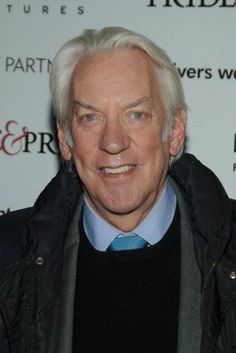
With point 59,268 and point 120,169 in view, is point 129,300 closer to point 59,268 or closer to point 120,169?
point 59,268

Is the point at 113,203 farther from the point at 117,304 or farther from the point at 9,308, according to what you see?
the point at 9,308

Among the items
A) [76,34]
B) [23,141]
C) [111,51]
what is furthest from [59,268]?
[76,34]

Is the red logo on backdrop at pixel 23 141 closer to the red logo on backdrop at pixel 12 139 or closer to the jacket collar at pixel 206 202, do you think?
the red logo on backdrop at pixel 12 139

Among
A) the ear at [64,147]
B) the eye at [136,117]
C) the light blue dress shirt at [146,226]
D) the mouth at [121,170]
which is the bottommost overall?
the light blue dress shirt at [146,226]

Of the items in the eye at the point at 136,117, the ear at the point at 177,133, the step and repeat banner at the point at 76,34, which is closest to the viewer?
the eye at the point at 136,117

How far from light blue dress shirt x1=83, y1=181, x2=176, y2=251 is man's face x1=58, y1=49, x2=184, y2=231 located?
0.14ft

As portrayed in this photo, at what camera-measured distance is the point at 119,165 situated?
5.38 feet

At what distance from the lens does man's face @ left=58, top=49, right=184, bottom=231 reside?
1.64 meters

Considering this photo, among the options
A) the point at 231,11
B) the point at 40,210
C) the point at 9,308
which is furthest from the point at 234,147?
the point at 9,308

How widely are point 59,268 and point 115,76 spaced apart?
18.7 inches

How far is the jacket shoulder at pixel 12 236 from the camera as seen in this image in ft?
5.57

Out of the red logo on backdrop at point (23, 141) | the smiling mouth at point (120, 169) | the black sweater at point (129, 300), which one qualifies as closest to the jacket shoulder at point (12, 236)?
the black sweater at point (129, 300)

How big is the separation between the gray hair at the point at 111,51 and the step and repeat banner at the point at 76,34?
394 mm

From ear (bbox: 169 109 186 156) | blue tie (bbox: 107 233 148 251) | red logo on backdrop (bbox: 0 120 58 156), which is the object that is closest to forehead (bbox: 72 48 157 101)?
ear (bbox: 169 109 186 156)
